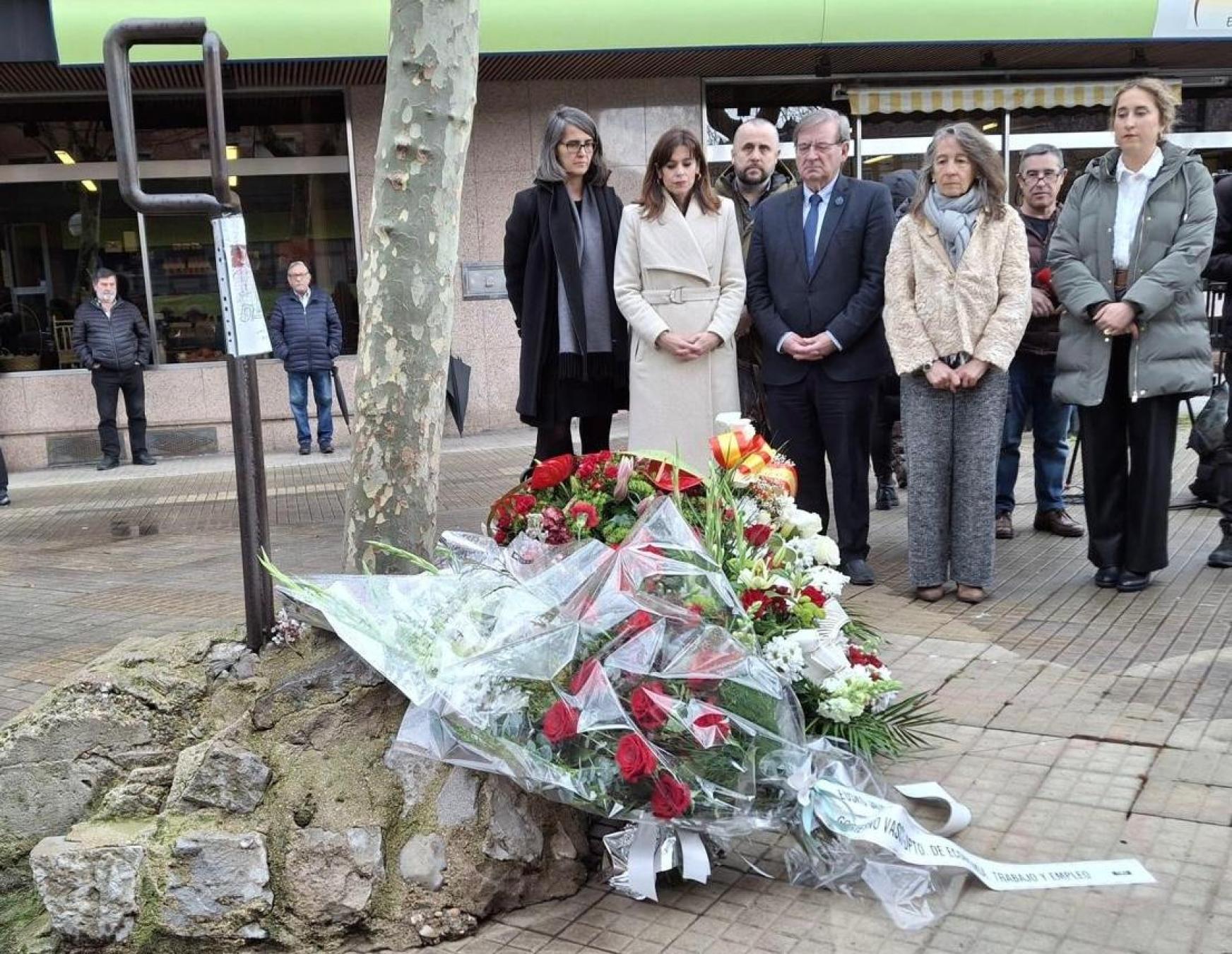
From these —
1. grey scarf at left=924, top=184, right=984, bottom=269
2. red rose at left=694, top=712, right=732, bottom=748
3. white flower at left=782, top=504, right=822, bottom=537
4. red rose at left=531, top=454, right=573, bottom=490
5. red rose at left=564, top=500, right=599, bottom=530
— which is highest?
grey scarf at left=924, top=184, right=984, bottom=269

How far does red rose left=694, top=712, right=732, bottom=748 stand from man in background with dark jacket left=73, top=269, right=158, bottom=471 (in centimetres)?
1100

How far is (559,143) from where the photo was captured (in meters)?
5.81

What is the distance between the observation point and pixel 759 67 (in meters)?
13.4

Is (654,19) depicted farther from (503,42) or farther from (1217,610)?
(1217,610)

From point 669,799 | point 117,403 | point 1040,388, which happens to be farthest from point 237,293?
point 117,403

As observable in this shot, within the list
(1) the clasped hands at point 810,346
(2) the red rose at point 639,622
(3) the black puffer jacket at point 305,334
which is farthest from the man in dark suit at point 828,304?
(3) the black puffer jacket at point 305,334

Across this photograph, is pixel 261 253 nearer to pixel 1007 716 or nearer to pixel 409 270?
pixel 409 270

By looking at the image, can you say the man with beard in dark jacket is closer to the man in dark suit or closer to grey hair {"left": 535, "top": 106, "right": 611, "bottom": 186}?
the man in dark suit

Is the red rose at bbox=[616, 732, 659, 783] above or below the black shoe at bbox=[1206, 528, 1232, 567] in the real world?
above

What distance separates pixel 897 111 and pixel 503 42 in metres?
4.84

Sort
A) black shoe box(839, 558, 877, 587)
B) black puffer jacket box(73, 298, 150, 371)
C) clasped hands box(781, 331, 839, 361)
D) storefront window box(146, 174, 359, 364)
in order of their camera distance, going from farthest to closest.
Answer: storefront window box(146, 174, 359, 364)
black puffer jacket box(73, 298, 150, 371)
black shoe box(839, 558, 877, 587)
clasped hands box(781, 331, 839, 361)

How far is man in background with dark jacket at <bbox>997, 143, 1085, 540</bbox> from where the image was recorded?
6.92 metres

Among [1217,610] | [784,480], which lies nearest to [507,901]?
[784,480]

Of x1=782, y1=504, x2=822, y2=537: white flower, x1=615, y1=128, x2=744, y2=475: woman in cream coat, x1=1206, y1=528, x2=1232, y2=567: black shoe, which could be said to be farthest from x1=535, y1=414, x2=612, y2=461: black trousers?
x1=1206, y1=528, x2=1232, y2=567: black shoe
